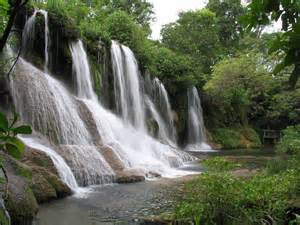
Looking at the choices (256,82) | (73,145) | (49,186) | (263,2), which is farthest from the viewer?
(256,82)

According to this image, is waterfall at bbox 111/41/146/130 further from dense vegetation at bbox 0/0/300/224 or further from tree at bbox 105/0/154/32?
tree at bbox 105/0/154/32

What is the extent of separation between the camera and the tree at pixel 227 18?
41.0m

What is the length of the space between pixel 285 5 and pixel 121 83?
1838cm

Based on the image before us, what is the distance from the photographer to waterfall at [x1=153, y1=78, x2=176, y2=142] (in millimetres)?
24203

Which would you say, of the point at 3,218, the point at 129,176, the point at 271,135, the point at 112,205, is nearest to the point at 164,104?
the point at 271,135

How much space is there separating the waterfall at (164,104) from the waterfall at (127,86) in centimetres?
244

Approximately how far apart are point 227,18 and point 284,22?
4149 centimetres

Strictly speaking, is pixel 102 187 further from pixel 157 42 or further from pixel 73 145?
pixel 157 42

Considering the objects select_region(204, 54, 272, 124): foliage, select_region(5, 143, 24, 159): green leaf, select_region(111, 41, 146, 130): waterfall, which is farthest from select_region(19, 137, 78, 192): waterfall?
select_region(204, 54, 272, 124): foliage

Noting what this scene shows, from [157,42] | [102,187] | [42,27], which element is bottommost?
[102,187]

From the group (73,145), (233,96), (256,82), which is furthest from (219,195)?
(233,96)

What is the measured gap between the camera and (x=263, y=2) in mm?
A: 1984

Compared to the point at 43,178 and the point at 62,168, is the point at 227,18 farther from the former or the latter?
the point at 43,178

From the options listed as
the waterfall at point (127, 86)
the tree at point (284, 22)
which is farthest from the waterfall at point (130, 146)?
the tree at point (284, 22)
